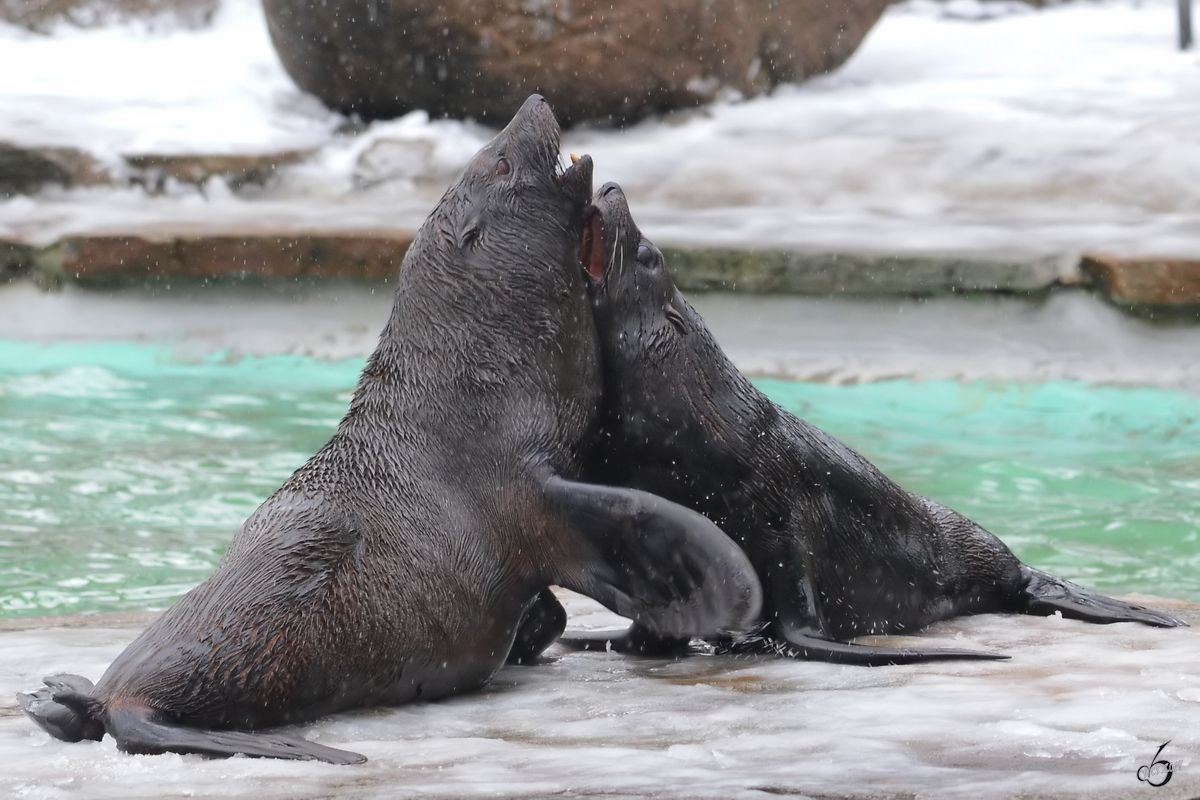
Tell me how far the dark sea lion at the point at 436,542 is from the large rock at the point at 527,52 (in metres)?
9.36

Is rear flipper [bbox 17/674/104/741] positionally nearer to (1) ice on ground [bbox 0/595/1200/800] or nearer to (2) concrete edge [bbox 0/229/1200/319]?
(1) ice on ground [bbox 0/595/1200/800]

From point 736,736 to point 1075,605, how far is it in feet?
6.85

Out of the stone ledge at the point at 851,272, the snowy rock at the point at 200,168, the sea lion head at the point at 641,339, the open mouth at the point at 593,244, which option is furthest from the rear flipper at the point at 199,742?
the snowy rock at the point at 200,168

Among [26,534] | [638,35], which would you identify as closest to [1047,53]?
[638,35]

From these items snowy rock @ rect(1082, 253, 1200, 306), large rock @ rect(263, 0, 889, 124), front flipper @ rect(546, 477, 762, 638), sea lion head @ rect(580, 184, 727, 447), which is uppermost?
large rock @ rect(263, 0, 889, 124)

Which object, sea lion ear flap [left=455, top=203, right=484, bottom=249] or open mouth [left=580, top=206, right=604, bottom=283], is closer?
sea lion ear flap [left=455, top=203, right=484, bottom=249]

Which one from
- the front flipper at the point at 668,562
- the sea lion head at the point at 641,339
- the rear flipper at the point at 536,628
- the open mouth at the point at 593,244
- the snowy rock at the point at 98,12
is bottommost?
the rear flipper at the point at 536,628

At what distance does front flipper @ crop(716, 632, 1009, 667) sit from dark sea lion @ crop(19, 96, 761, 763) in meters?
0.52

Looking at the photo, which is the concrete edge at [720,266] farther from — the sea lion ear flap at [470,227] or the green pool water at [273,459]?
the sea lion ear flap at [470,227]

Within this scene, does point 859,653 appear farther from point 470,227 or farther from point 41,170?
point 41,170

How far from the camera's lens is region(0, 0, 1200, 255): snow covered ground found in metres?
11.4

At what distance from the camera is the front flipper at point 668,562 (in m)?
3.59

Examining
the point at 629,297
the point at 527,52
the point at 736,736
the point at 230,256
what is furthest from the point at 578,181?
the point at 527,52

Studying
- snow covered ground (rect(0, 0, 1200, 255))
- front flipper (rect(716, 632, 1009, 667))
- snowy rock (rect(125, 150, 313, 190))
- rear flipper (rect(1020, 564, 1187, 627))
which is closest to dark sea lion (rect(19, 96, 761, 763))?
front flipper (rect(716, 632, 1009, 667))
